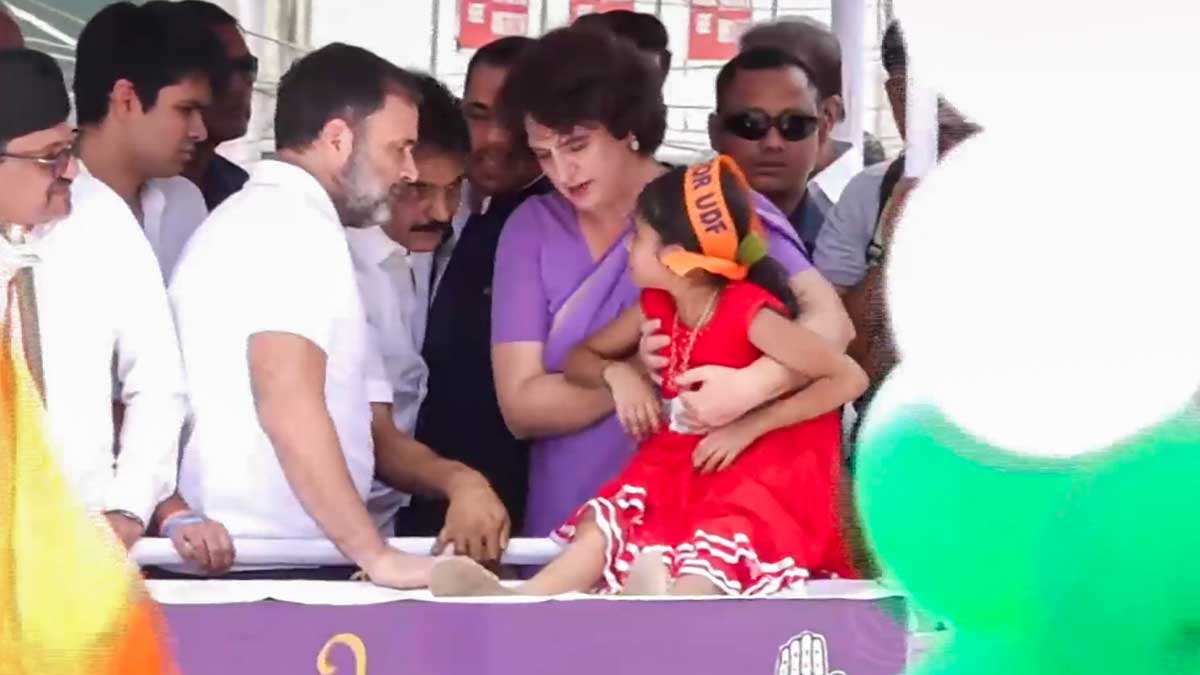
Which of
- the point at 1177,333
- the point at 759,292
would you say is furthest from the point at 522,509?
the point at 1177,333

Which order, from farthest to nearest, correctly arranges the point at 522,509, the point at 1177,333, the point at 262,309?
the point at 522,509 → the point at 262,309 → the point at 1177,333

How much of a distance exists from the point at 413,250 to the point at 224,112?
24 cm

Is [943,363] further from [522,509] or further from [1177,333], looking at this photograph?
[522,509]

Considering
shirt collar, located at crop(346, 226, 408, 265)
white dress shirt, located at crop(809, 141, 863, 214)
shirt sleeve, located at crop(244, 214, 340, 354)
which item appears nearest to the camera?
shirt sleeve, located at crop(244, 214, 340, 354)

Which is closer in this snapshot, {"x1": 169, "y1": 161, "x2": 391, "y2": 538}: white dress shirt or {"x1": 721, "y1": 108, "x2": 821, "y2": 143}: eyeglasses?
{"x1": 169, "y1": 161, "x2": 391, "y2": 538}: white dress shirt

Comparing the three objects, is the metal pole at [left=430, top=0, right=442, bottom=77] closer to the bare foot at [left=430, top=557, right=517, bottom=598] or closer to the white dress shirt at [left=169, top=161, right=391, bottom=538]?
the white dress shirt at [left=169, top=161, right=391, bottom=538]

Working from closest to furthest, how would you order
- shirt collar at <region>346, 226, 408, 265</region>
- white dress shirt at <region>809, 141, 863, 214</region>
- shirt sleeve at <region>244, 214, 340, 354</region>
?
shirt sleeve at <region>244, 214, 340, 354</region> < shirt collar at <region>346, 226, 408, 265</region> < white dress shirt at <region>809, 141, 863, 214</region>

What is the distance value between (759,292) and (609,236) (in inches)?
7.5

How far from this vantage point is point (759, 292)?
1.62 metres

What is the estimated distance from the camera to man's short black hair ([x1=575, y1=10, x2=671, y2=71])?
1798mm

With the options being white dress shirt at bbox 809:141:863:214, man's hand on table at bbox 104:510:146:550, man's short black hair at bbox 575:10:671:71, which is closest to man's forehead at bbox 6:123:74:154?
man's hand on table at bbox 104:510:146:550

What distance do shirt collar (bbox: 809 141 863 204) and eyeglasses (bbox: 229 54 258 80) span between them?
590mm

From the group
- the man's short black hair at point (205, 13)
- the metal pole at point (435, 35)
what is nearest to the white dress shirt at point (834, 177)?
the metal pole at point (435, 35)

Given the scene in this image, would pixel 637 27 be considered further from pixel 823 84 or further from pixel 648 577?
pixel 648 577
